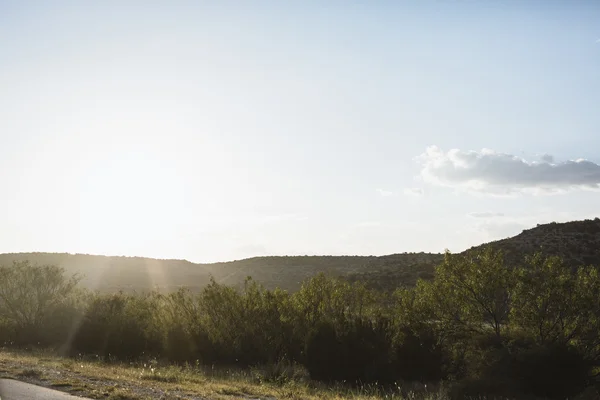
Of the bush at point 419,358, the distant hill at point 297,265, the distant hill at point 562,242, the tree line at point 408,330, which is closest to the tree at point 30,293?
the tree line at point 408,330

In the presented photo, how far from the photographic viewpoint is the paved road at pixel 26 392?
1284cm

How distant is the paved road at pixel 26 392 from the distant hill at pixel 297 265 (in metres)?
29.9

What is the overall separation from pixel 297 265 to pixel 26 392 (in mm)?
83717

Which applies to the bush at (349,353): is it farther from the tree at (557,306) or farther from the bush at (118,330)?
the bush at (118,330)

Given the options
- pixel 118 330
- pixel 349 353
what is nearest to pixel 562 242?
pixel 349 353

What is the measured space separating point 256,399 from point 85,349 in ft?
56.3

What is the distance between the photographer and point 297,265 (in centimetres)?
9662

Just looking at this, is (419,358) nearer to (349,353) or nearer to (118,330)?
(349,353)

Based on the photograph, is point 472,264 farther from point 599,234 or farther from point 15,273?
point 599,234

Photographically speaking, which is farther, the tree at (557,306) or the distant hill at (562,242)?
the distant hill at (562,242)

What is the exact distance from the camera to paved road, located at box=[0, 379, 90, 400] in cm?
1284

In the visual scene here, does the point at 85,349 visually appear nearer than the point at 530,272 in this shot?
No

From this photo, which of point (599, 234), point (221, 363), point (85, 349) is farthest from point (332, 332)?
point (599, 234)

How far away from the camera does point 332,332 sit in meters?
24.2
